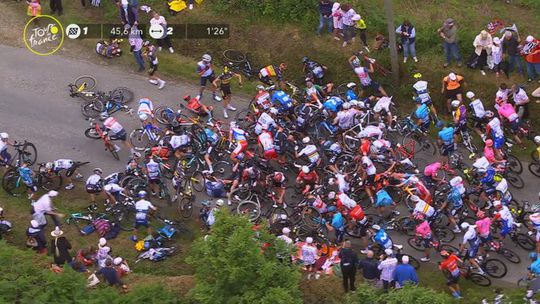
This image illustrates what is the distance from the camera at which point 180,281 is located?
72.1ft

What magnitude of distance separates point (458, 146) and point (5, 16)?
2171cm

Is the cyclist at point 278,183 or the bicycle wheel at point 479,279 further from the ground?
the cyclist at point 278,183

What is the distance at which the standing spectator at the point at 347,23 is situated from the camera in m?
29.4

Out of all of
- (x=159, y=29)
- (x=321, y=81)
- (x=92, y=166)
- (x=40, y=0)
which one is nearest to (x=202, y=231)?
(x=92, y=166)

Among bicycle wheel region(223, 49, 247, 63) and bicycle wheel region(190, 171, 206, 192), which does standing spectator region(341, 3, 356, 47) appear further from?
bicycle wheel region(190, 171, 206, 192)

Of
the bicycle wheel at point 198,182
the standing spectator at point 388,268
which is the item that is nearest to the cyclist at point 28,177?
the bicycle wheel at point 198,182

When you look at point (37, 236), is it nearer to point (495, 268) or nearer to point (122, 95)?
point (122, 95)

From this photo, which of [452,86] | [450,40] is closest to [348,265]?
[452,86]

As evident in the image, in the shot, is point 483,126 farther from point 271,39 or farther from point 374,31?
point 271,39

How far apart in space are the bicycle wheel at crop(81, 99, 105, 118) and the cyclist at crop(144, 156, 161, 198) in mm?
4649

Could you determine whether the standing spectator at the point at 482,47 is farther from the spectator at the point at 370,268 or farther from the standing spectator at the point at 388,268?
the spectator at the point at 370,268

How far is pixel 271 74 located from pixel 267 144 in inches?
206

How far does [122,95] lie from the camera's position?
29172 millimetres

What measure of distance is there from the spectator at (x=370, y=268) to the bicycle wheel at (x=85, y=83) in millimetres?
14437
